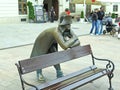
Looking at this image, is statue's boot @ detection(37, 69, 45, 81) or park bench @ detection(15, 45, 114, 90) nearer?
park bench @ detection(15, 45, 114, 90)

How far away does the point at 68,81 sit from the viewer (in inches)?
190

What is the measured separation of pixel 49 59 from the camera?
485 centimetres

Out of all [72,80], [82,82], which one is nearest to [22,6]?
[72,80]

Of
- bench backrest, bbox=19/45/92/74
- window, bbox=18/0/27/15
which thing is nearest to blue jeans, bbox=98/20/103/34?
bench backrest, bbox=19/45/92/74

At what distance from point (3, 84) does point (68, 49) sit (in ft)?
5.81

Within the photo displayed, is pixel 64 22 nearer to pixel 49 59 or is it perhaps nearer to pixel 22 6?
pixel 49 59

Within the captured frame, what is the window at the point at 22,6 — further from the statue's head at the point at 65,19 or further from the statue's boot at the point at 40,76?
the statue's head at the point at 65,19

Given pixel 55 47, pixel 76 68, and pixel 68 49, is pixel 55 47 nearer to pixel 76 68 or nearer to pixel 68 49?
pixel 68 49

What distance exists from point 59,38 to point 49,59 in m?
0.48

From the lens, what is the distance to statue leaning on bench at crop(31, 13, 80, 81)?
5081 mm

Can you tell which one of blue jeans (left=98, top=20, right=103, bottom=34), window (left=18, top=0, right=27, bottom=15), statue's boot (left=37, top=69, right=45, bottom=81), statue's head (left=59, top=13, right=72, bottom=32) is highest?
window (left=18, top=0, right=27, bottom=15)

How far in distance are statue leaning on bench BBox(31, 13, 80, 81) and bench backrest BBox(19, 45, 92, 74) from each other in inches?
7.4

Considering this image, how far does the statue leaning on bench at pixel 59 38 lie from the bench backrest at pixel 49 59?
188 millimetres

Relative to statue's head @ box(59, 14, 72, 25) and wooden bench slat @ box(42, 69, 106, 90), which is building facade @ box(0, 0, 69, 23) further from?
wooden bench slat @ box(42, 69, 106, 90)
